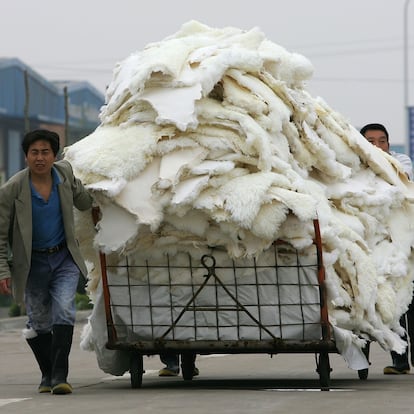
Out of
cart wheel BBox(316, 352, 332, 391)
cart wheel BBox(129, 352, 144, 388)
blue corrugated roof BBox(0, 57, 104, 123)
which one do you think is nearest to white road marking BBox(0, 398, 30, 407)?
cart wheel BBox(129, 352, 144, 388)

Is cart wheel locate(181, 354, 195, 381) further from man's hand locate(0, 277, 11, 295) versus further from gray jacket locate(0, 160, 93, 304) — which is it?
man's hand locate(0, 277, 11, 295)

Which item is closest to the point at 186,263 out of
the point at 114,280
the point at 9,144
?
the point at 114,280

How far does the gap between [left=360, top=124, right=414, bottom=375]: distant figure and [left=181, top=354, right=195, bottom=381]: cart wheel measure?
173cm

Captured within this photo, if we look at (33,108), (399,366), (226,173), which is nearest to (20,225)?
(226,173)

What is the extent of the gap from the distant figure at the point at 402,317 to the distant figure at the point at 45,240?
328cm

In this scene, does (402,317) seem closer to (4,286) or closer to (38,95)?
(4,286)

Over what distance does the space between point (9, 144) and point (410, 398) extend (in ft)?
175

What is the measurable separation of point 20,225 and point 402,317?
12.1 feet

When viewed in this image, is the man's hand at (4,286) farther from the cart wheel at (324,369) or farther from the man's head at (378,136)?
the man's head at (378,136)

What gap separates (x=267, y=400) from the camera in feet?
28.0

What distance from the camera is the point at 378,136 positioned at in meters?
12.0

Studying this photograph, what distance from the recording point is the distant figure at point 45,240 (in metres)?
9.41

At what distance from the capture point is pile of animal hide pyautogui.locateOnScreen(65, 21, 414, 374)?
9.05 meters

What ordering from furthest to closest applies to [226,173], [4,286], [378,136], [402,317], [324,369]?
[378,136], [402,317], [324,369], [4,286], [226,173]
